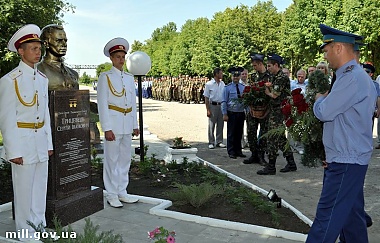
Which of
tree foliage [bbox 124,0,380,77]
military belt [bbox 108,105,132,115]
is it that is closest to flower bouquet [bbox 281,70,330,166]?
military belt [bbox 108,105,132,115]

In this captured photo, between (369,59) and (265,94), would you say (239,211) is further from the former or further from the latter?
(369,59)

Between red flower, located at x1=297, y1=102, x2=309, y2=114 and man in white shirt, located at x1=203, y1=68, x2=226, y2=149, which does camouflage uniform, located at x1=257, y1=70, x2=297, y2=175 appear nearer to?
man in white shirt, located at x1=203, y1=68, x2=226, y2=149

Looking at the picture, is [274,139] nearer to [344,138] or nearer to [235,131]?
[235,131]

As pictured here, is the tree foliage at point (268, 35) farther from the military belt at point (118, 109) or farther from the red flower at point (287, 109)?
the red flower at point (287, 109)

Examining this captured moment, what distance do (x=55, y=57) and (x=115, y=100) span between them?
0.97 metres

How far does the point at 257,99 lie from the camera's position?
8.55 metres

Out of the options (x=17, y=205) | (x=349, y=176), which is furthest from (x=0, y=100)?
(x=349, y=176)

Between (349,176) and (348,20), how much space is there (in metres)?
28.4

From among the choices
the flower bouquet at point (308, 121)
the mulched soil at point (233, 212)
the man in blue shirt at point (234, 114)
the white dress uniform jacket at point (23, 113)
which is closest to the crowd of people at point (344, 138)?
the flower bouquet at point (308, 121)

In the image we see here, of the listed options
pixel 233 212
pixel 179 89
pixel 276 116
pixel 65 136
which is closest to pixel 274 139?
pixel 276 116

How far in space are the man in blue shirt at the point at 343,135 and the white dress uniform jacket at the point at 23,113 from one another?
2783mm

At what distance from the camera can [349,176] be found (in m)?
3.66

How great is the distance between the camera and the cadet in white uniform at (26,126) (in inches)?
175

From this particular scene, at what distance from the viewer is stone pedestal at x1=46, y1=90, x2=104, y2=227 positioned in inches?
205
